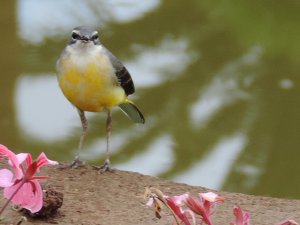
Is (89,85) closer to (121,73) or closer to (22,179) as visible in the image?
(121,73)

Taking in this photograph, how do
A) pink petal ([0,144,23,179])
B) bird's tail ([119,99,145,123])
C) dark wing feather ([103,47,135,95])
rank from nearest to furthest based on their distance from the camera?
1. pink petal ([0,144,23,179])
2. dark wing feather ([103,47,135,95])
3. bird's tail ([119,99,145,123])

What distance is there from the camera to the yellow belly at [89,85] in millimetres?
2791

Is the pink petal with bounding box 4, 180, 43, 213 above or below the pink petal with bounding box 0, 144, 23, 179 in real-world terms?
below

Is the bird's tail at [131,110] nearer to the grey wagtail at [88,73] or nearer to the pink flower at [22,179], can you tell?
the grey wagtail at [88,73]

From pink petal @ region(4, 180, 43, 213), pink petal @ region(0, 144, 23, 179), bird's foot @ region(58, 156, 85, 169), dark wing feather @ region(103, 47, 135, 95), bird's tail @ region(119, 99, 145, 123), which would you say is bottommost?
pink petal @ region(4, 180, 43, 213)

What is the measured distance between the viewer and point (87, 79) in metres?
2.79

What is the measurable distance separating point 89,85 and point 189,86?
1.72m

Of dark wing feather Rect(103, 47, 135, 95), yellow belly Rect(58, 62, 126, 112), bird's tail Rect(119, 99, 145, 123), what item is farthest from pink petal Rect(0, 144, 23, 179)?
bird's tail Rect(119, 99, 145, 123)

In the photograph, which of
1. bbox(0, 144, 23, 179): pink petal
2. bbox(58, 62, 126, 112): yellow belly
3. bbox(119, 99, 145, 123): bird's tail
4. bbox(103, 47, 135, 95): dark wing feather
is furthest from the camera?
bbox(119, 99, 145, 123): bird's tail

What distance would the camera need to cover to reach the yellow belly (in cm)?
279

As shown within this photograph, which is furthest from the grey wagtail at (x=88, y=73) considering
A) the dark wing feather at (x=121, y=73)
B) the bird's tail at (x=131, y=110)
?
the bird's tail at (x=131, y=110)

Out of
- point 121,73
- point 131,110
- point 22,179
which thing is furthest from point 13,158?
A: point 131,110

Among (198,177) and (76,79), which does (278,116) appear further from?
(76,79)

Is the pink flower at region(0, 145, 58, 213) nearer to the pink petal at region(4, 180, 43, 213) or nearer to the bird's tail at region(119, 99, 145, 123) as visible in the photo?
the pink petal at region(4, 180, 43, 213)
